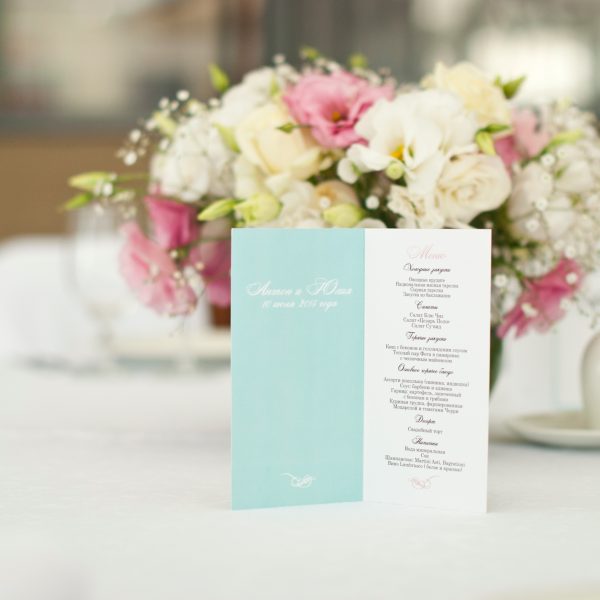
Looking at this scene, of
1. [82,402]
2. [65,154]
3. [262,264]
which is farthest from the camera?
[65,154]

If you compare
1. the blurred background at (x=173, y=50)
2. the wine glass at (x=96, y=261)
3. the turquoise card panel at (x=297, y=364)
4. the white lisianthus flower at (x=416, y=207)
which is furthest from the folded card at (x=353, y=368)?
the blurred background at (x=173, y=50)

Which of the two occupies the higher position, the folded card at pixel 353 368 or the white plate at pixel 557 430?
the folded card at pixel 353 368

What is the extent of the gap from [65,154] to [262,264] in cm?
412

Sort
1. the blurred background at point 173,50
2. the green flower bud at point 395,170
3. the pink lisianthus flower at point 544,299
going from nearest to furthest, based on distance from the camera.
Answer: the green flower bud at point 395,170
the pink lisianthus flower at point 544,299
the blurred background at point 173,50

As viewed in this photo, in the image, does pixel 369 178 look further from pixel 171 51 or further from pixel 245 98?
pixel 171 51

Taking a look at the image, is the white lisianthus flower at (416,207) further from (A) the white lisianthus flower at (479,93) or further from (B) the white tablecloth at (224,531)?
(B) the white tablecloth at (224,531)

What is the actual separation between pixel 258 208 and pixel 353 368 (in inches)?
7.8

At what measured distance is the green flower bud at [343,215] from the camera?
35.3 inches

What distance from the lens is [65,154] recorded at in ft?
15.5

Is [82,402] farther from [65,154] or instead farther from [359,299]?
[65,154]

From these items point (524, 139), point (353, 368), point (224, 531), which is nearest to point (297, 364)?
point (353, 368)

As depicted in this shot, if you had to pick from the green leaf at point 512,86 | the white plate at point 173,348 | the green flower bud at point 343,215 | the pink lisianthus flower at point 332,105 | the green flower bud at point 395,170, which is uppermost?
the green leaf at point 512,86

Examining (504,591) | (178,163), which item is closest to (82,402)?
(178,163)

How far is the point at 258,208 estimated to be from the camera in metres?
0.92
